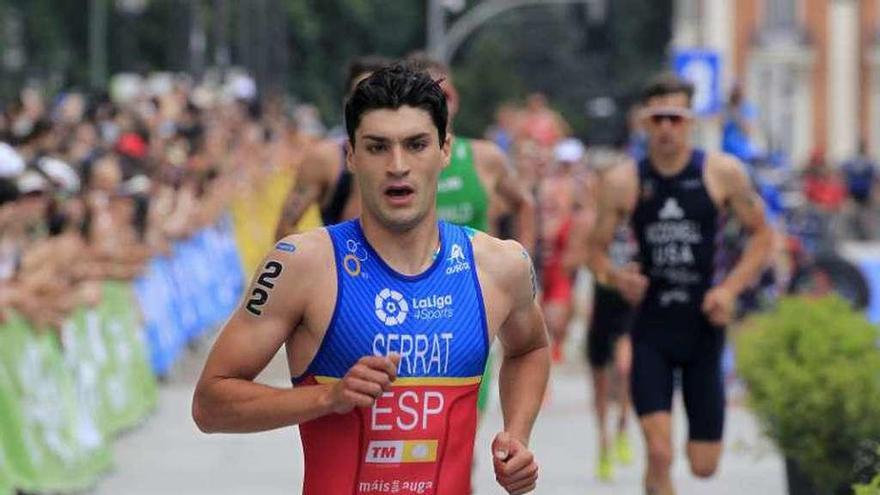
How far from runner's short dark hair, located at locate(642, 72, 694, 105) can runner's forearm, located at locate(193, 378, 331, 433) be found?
5.67 metres

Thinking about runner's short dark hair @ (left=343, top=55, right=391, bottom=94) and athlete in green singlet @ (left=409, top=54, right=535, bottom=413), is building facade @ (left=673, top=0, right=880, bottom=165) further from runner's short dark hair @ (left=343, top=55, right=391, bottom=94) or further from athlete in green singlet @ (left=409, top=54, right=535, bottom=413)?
runner's short dark hair @ (left=343, top=55, right=391, bottom=94)

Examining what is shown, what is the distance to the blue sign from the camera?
2480 centimetres

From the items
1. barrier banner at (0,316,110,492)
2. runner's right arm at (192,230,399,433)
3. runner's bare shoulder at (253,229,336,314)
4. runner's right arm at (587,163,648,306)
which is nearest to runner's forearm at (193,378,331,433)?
runner's right arm at (192,230,399,433)

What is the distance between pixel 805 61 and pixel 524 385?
79.4 m

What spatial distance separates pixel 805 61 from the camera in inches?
3324

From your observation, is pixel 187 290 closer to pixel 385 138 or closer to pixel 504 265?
pixel 504 265

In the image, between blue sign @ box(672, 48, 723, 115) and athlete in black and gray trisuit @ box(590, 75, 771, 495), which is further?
blue sign @ box(672, 48, 723, 115)

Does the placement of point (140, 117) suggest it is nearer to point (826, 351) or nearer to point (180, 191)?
point (180, 191)

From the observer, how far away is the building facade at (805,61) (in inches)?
3287

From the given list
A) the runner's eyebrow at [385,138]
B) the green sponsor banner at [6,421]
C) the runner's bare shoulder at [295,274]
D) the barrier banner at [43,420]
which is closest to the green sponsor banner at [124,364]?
the barrier banner at [43,420]

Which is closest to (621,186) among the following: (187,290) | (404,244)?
(404,244)

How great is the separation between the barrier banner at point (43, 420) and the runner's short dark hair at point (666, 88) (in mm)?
3130

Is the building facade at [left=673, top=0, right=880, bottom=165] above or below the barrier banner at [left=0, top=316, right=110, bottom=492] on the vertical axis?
above

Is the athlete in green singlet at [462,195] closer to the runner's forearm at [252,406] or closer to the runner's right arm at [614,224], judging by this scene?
the runner's right arm at [614,224]
